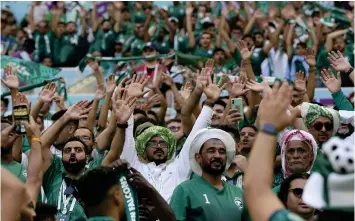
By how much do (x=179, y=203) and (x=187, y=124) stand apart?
272 centimetres

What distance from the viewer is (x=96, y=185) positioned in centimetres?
500

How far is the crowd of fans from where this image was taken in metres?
4.30

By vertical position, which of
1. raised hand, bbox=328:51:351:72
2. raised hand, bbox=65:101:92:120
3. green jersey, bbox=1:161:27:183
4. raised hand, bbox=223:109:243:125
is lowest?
green jersey, bbox=1:161:27:183

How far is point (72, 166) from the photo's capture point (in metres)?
8.18

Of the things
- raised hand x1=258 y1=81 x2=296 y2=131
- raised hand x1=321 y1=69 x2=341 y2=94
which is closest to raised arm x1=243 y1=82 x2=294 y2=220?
raised hand x1=258 y1=81 x2=296 y2=131

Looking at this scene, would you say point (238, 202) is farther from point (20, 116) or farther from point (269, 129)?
point (269, 129)

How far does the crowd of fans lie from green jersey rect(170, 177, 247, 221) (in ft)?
0.03

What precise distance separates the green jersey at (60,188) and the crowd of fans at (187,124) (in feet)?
0.04

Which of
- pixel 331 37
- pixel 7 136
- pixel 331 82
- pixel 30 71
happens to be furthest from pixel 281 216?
pixel 331 37

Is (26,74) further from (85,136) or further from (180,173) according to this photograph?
(180,173)

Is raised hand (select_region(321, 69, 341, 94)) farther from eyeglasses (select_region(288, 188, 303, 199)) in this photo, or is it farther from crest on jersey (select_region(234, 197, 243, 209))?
eyeglasses (select_region(288, 188, 303, 199))

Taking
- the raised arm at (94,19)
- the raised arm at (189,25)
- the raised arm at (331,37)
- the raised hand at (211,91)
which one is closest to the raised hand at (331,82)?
the raised hand at (211,91)

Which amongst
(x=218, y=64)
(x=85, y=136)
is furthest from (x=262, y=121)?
(x=218, y=64)

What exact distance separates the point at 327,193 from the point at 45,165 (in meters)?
4.59
